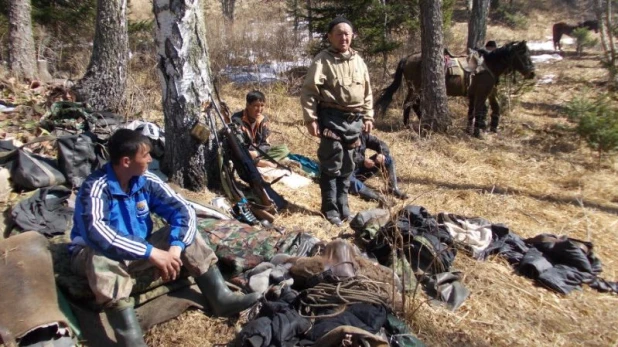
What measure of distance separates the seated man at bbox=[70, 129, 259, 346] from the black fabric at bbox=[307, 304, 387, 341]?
515 millimetres

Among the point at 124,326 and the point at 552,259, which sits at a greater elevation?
the point at 124,326

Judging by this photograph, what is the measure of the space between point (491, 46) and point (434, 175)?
10.2ft

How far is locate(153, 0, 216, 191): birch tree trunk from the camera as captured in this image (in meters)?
4.09

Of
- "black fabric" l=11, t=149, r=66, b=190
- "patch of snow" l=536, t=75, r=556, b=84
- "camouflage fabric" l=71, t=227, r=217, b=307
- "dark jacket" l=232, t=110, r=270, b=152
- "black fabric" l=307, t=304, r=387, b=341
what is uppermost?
"patch of snow" l=536, t=75, r=556, b=84

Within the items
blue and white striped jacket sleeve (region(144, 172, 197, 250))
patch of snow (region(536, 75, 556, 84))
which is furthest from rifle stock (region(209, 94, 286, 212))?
patch of snow (region(536, 75, 556, 84))

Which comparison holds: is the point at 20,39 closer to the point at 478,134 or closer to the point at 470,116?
the point at 470,116

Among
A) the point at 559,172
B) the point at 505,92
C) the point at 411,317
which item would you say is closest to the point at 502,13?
the point at 505,92

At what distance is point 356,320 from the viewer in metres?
2.63

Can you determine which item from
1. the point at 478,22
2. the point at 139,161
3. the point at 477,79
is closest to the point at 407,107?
the point at 477,79

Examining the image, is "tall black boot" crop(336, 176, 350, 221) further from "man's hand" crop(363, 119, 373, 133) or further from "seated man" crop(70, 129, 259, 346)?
"seated man" crop(70, 129, 259, 346)

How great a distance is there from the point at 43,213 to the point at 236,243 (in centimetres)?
154

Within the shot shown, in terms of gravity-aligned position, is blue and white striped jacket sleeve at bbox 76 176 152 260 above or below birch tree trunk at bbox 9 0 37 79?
below

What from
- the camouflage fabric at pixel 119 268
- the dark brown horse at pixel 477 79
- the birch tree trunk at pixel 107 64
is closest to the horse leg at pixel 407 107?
the dark brown horse at pixel 477 79

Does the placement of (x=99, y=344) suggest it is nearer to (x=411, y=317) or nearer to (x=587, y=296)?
(x=411, y=317)
